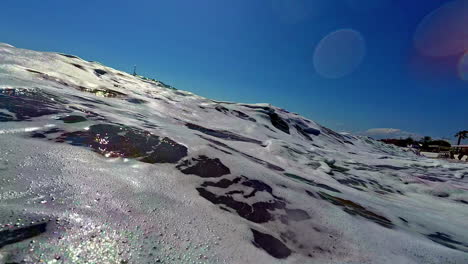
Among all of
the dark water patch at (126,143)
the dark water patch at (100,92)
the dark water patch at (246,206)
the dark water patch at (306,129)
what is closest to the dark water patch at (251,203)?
the dark water patch at (246,206)

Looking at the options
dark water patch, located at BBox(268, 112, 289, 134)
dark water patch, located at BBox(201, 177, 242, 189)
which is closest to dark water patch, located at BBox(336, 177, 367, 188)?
dark water patch, located at BBox(201, 177, 242, 189)

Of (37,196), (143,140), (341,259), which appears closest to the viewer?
(37,196)

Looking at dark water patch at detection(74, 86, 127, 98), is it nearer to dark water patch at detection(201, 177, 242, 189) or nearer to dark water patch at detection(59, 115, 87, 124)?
dark water patch at detection(59, 115, 87, 124)

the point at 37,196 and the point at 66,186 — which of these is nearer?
the point at 37,196

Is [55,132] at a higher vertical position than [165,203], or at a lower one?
higher

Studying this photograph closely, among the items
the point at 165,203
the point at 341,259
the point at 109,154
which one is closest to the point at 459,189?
the point at 341,259

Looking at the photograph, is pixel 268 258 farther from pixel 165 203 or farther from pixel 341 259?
pixel 165 203
